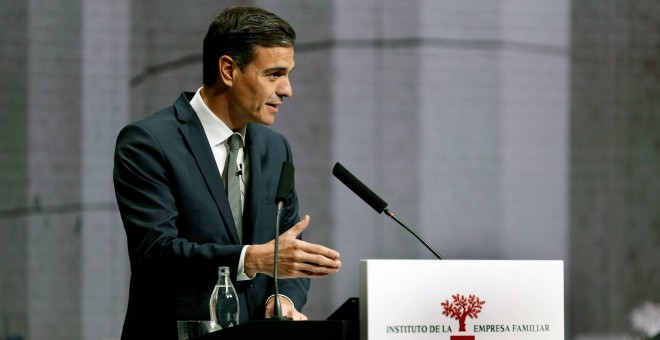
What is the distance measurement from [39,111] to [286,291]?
195 centimetres

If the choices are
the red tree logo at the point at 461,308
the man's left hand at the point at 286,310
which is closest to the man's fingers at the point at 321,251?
the red tree logo at the point at 461,308

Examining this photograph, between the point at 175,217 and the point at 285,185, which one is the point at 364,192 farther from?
the point at 175,217

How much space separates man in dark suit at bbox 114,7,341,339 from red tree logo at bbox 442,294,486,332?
0.29 meters

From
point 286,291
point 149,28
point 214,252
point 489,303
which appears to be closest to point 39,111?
point 149,28

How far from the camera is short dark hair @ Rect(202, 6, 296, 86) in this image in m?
2.39

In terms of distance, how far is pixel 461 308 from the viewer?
1755 millimetres

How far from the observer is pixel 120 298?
4.01 m

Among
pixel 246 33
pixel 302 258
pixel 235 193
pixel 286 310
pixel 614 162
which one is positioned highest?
pixel 246 33

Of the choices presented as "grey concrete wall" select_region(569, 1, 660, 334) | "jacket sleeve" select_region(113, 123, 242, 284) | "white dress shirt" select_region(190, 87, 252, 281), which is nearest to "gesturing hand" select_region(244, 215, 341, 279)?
"jacket sleeve" select_region(113, 123, 242, 284)

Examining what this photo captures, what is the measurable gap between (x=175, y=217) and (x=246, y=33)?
51 cm

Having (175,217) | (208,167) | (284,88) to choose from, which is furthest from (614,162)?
(175,217)

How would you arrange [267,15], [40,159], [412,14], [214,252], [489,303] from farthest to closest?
[412,14], [40,159], [267,15], [214,252], [489,303]

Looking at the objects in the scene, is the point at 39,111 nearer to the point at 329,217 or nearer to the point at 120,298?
the point at 120,298

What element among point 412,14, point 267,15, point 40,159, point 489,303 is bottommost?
point 489,303
